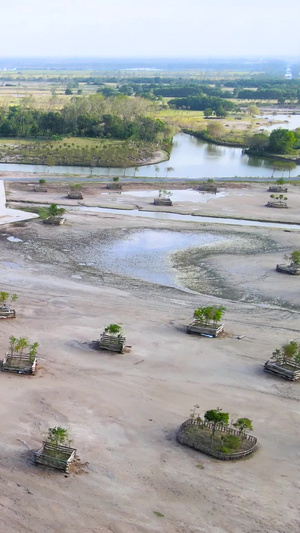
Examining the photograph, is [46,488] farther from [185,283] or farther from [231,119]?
[231,119]

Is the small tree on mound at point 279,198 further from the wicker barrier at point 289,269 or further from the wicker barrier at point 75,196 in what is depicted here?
the wicker barrier at point 289,269

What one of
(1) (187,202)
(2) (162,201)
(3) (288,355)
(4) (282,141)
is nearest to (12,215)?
(2) (162,201)

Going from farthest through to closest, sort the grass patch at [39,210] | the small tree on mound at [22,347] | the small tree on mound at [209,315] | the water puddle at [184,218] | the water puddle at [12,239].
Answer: the water puddle at [184,218], the grass patch at [39,210], the water puddle at [12,239], the small tree on mound at [209,315], the small tree on mound at [22,347]

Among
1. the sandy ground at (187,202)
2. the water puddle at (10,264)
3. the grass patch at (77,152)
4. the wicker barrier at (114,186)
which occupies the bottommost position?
the water puddle at (10,264)

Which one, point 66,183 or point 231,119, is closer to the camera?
point 66,183

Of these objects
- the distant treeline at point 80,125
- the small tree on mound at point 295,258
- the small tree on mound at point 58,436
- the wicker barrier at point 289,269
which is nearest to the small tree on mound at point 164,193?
the small tree on mound at point 295,258

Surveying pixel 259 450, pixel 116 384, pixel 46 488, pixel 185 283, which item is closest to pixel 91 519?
pixel 46 488

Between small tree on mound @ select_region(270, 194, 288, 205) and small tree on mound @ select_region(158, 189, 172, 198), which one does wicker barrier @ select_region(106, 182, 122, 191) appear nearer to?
small tree on mound @ select_region(158, 189, 172, 198)
